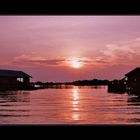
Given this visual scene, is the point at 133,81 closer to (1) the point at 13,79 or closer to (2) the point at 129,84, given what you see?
(2) the point at 129,84

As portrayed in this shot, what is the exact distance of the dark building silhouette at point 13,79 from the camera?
5086 cm

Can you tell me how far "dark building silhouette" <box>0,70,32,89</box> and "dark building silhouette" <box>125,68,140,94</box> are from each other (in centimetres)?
1634

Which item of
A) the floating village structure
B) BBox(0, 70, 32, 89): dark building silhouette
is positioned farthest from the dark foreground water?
BBox(0, 70, 32, 89): dark building silhouette

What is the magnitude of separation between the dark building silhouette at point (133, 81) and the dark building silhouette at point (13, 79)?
1634 centimetres

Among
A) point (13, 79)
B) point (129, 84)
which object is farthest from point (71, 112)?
point (13, 79)

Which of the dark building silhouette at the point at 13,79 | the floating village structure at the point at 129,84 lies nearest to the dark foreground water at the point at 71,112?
the floating village structure at the point at 129,84

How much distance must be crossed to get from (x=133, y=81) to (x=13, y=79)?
17.6m

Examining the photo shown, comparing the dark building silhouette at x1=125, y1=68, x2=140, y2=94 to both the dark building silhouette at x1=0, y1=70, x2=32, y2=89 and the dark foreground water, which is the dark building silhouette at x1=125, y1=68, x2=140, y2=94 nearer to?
the dark foreground water

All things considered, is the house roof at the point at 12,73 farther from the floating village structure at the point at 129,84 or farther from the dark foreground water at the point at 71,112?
the dark foreground water at the point at 71,112

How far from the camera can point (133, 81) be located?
143 feet

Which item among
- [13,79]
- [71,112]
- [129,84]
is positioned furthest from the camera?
[13,79]
